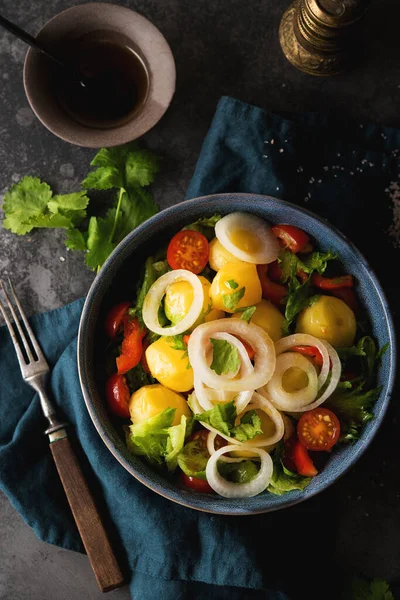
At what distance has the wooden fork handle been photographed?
2201mm

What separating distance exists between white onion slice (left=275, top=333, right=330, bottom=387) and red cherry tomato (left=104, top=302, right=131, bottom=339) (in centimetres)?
55

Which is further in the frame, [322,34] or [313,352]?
[322,34]

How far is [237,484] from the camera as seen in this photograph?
1925 mm

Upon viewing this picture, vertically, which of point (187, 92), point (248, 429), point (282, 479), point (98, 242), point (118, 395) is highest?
point (187, 92)

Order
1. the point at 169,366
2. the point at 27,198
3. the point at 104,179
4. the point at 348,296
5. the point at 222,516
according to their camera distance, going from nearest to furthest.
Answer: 1. the point at 169,366
2. the point at 348,296
3. the point at 222,516
4. the point at 104,179
5. the point at 27,198

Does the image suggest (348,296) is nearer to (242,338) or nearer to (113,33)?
(242,338)

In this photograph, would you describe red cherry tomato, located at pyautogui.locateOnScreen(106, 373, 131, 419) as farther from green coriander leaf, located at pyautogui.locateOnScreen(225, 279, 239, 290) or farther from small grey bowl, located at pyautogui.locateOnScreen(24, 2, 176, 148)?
small grey bowl, located at pyautogui.locateOnScreen(24, 2, 176, 148)

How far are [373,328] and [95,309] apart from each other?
95 centimetres

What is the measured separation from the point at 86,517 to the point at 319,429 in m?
0.95

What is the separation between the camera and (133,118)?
2.26m

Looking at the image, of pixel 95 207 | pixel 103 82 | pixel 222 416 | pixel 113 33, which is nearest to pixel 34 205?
pixel 95 207

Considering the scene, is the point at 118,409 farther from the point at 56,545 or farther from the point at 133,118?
the point at 133,118

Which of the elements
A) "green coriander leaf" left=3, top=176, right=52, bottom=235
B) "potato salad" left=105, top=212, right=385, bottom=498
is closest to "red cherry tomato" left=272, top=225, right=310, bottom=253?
"potato salad" left=105, top=212, right=385, bottom=498

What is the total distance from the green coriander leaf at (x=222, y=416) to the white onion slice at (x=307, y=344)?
0.24 m
